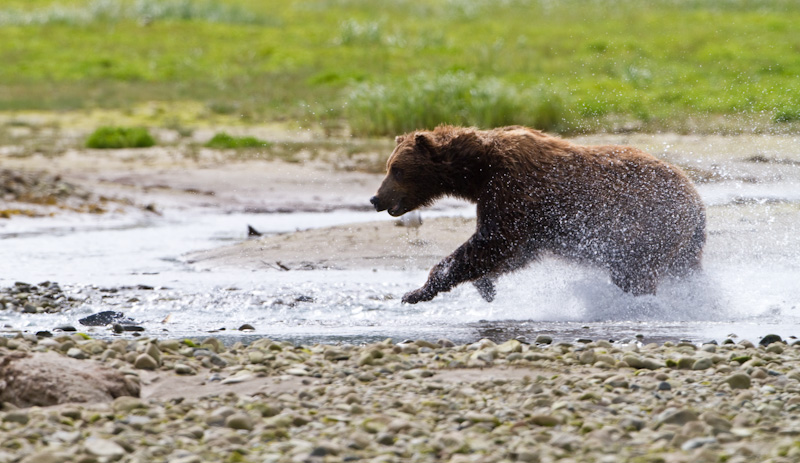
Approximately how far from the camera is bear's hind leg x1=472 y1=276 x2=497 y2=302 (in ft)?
25.6

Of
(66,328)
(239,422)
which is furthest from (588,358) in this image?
(66,328)

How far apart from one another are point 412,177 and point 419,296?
878mm

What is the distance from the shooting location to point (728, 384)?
16.2 ft

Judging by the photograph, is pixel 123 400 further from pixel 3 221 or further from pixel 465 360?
pixel 3 221

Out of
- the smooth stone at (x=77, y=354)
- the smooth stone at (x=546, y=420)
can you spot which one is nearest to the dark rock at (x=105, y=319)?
the smooth stone at (x=77, y=354)

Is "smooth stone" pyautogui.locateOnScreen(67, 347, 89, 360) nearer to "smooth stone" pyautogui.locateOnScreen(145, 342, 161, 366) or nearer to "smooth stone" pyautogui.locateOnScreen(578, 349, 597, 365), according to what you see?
"smooth stone" pyautogui.locateOnScreen(145, 342, 161, 366)

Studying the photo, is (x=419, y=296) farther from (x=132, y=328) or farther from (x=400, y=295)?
(x=132, y=328)

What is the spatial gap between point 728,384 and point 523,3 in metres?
41.0

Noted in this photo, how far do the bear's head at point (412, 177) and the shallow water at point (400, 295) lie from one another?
79 cm

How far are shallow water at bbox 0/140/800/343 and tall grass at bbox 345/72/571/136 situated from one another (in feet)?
23.6

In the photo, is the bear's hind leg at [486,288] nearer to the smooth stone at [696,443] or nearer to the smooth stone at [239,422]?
the smooth stone at [239,422]

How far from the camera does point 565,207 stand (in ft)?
24.1

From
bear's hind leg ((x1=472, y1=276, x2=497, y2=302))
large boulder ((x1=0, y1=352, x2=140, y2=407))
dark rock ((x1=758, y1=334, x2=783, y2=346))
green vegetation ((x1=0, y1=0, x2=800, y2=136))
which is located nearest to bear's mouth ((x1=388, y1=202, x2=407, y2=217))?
bear's hind leg ((x1=472, y1=276, x2=497, y2=302))

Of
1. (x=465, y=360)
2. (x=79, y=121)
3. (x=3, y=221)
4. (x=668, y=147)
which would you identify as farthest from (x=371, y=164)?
(x=465, y=360)
